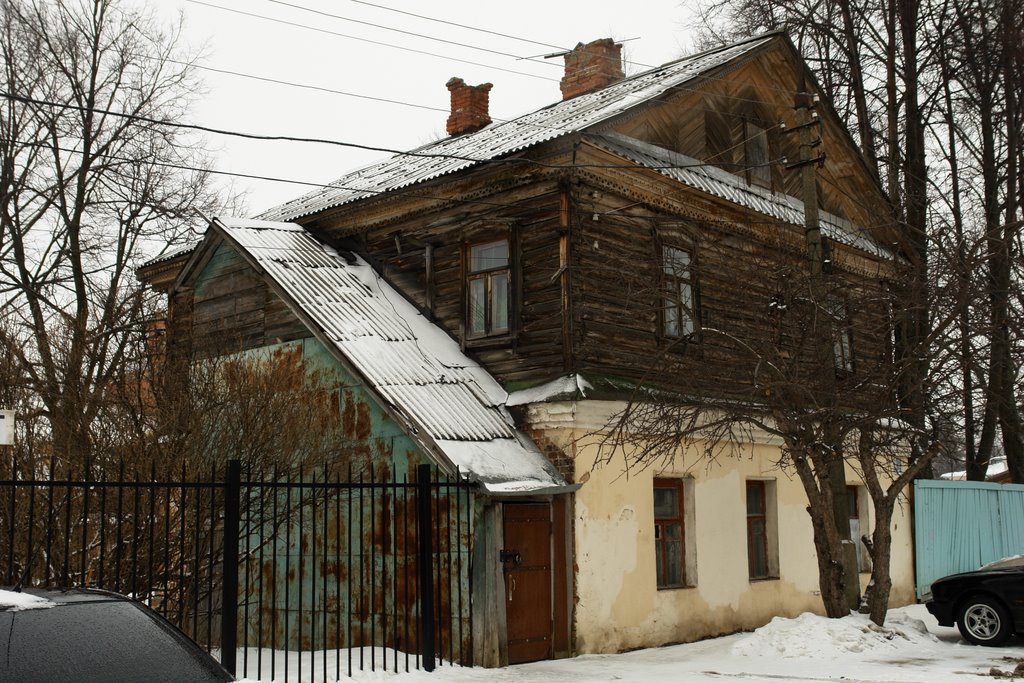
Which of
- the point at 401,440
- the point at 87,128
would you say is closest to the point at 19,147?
the point at 87,128

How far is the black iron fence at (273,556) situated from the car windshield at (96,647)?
134 inches

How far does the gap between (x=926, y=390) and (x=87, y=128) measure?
17.4 metres

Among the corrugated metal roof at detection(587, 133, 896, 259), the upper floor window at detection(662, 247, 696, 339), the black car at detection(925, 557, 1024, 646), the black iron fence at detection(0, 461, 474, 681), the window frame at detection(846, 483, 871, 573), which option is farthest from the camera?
the window frame at detection(846, 483, 871, 573)

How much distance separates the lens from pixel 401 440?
12.8m

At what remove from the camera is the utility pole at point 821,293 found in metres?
12.6

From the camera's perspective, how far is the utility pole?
12.6 meters

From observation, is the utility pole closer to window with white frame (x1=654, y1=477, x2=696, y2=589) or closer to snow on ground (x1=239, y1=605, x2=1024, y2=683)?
snow on ground (x1=239, y1=605, x2=1024, y2=683)

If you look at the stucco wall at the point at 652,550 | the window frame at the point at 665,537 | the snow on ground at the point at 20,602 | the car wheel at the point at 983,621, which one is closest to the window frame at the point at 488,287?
the stucco wall at the point at 652,550

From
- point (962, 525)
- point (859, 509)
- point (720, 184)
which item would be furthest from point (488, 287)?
point (962, 525)

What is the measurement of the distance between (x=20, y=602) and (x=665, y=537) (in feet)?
33.2

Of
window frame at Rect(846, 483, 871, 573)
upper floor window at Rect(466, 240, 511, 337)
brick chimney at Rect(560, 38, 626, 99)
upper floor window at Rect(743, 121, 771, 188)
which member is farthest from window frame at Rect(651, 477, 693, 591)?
brick chimney at Rect(560, 38, 626, 99)

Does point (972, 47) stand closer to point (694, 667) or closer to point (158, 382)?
point (694, 667)

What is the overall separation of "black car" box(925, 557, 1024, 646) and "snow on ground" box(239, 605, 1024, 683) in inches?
8.0

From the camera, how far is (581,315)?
13.6 meters
